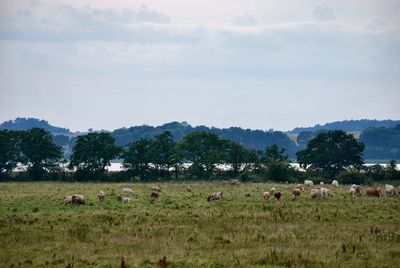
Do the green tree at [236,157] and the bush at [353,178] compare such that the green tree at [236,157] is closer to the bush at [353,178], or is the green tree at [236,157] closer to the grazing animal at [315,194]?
the bush at [353,178]

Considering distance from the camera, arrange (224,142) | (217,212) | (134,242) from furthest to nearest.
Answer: (224,142)
(217,212)
(134,242)

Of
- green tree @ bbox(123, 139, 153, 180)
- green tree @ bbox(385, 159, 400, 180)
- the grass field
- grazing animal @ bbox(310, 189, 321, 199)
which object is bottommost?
the grass field

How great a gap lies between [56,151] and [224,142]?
29.3 metres

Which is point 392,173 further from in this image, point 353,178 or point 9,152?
point 9,152

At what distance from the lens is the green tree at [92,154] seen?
3167 inches

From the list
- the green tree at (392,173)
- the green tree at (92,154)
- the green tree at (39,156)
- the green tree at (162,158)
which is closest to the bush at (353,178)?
the green tree at (392,173)

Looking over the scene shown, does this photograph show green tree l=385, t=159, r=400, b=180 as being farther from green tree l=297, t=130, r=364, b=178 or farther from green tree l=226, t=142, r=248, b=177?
green tree l=226, t=142, r=248, b=177

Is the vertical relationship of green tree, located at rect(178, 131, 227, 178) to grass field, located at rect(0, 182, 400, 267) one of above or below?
above

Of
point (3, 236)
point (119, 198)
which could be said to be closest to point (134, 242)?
point (3, 236)

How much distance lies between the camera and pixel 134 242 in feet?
71.7

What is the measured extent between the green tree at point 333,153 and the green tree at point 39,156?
43.2 meters

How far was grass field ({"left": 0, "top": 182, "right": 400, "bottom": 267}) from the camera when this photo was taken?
1847 centimetres

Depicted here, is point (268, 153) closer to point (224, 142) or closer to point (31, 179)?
point (224, 142)

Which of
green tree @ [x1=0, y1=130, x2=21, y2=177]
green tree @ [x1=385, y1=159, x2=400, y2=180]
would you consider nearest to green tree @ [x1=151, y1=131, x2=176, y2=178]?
green tree @ [x1=0, y1=130, x2=21, y2=177]
